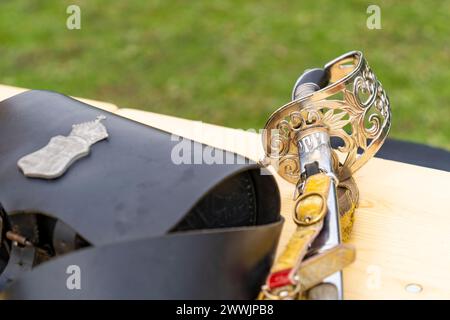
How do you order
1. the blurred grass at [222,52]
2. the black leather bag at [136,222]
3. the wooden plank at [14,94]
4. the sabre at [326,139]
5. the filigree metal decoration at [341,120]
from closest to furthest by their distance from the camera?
the black leather bag at [136,222] < the sabre at [326,139] < the filigree metal decoration at [341,120] < the wooden plank at [14,94] < the blurred grass at [222,52]

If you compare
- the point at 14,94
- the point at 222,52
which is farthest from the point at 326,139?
the point at 222,52

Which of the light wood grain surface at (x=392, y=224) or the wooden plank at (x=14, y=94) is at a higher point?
the wooden plank at (x=14, y=94)

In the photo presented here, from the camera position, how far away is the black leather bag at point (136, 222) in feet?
2.14

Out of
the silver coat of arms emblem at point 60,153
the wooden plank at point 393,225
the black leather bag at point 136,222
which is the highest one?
the silver coat of arms emblem at point 60,153

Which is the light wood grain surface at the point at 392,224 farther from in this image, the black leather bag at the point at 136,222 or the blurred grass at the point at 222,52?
the blurred grass at the point at 222,52

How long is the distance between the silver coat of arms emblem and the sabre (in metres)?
0.23

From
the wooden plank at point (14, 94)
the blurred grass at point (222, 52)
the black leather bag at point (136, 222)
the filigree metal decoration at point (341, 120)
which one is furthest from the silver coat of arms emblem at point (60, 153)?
the blurred grass at point (222, 52)

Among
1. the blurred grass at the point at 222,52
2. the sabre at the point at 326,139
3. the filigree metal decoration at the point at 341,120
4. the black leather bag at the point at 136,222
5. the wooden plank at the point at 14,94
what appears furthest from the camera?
the blurred grass at the point at 222,52

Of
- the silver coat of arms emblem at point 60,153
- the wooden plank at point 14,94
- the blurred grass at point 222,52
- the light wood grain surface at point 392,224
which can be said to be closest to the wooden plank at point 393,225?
the light wood grain surface at point 392,224

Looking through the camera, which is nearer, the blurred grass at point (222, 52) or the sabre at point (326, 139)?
the sabre at point (326, 139)

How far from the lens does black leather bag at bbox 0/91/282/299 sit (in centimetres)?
65

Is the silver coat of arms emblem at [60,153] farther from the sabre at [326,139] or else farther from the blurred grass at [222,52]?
the blurred grass at [222,52]

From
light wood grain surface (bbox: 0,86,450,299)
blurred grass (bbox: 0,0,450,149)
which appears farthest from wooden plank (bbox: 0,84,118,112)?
blurred grass (bbox: 0,0,450,149)

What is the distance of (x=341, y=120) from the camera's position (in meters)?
0.91
